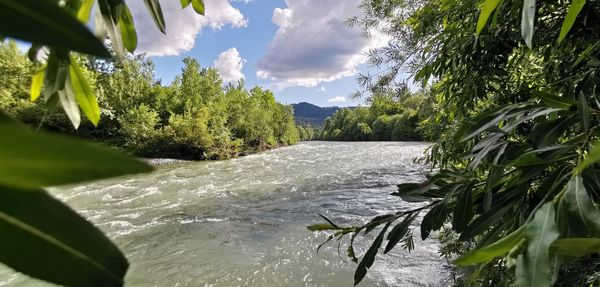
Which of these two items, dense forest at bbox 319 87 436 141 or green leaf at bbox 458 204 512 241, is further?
dense forest at bbox 319 87 436 141

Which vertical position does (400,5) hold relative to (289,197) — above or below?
above

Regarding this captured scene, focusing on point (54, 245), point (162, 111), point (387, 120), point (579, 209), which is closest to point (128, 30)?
point (54, 245)

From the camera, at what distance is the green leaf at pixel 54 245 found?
0.21 metres

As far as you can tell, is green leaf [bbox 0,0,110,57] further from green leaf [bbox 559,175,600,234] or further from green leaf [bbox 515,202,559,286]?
green leaf [bbox 559,175,600,234]

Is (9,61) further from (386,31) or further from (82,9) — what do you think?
(82,9)

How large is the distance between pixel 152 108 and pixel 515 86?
2313 cm

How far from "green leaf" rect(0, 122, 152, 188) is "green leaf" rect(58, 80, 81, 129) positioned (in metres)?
0.43

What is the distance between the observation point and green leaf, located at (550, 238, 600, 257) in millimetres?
330

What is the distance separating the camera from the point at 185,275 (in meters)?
3.95

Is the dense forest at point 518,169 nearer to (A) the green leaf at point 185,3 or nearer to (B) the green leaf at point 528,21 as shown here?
(B) the green leaf at point 528,21

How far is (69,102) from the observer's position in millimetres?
512

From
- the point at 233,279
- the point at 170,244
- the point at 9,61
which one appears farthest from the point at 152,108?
the point at 233,279

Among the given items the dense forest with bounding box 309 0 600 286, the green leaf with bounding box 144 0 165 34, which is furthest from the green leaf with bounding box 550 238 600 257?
the green leaf with bounding box 144 0 165 34

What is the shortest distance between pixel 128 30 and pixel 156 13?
12cm
